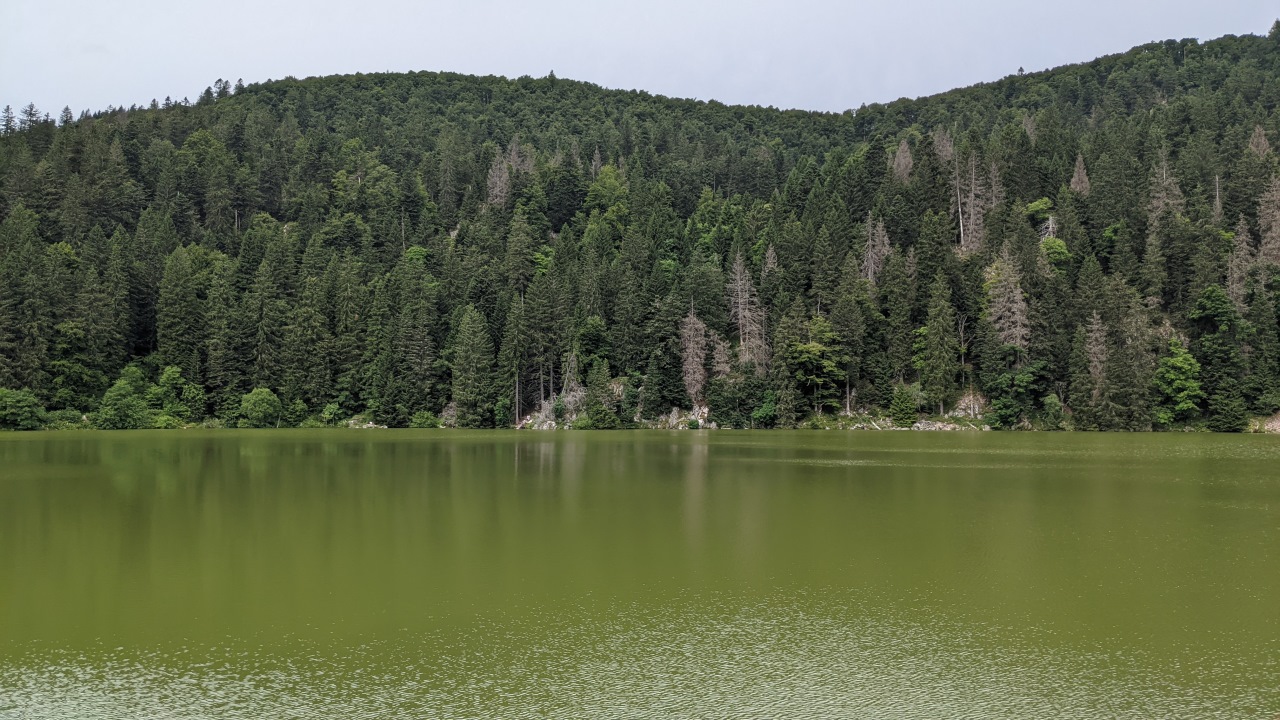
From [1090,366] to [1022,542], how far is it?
2639 inches

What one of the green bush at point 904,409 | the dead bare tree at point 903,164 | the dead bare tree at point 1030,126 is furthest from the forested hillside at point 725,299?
the dead bare tree at point 1030,126

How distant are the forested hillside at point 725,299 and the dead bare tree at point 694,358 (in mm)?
243

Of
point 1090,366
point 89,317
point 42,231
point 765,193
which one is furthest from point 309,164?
point 1090,366

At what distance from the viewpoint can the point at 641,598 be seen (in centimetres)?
1850

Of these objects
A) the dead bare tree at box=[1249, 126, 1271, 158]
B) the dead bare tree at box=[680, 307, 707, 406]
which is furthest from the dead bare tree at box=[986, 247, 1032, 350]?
the dead bare tree at box=[1249, 126, 1271, 158]

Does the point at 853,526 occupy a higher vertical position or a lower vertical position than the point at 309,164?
lower

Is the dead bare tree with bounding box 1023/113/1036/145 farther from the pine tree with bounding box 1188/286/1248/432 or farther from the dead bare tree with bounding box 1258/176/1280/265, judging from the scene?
the pine tree with bounding box 1188/286/1248/432

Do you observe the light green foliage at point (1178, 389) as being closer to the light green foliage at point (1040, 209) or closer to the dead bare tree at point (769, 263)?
the light green foliage at point (1040, 209)

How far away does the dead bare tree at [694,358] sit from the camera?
92500 millimetres

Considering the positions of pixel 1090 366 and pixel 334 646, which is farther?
pixel 1090 366

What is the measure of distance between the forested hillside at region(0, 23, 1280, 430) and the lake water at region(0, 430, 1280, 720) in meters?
51.0

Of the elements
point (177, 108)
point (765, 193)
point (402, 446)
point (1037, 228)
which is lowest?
point (402, 446)

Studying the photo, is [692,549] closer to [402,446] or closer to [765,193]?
[402,446]

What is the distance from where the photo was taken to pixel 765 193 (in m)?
150
